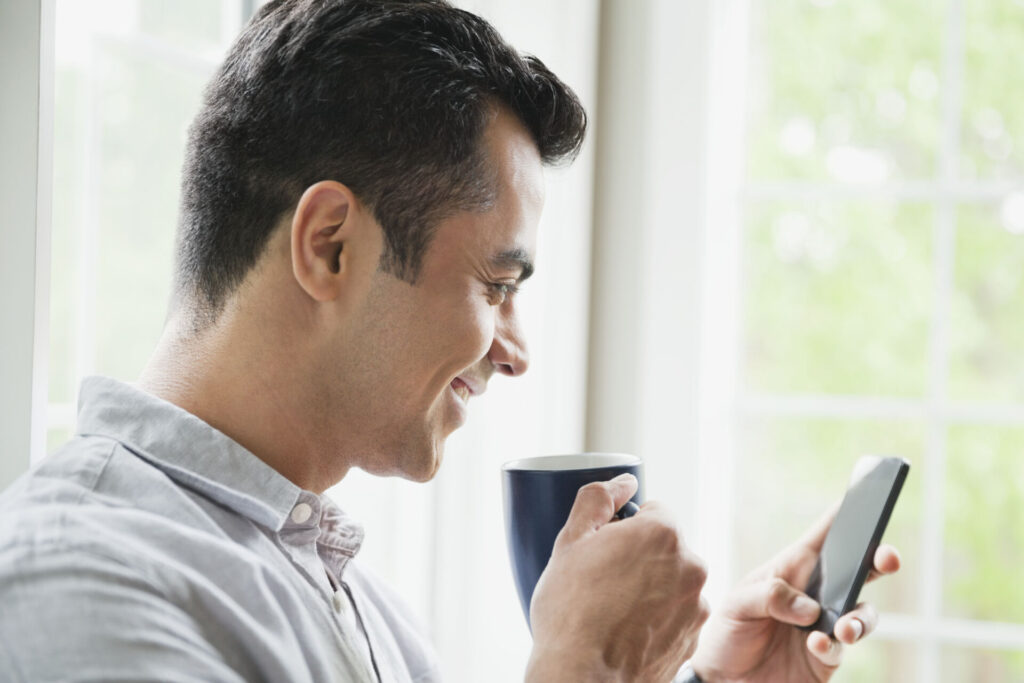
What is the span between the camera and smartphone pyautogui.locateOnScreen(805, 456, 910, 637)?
3.62 feet

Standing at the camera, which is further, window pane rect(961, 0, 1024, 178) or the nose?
window pane rect(961, 0, 1024, 178)

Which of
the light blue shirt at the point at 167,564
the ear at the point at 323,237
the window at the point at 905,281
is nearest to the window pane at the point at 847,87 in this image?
the window at the point at 905,281

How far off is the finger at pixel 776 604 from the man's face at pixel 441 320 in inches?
17.0

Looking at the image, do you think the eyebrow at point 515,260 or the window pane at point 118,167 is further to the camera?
the window pane at point 118,167

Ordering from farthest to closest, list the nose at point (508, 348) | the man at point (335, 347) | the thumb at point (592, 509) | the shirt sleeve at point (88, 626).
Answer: the nose at point (508, 348) < the thumb at point (592, 509) < the man at point (335, 347) < the shirt sleeve at point (88, 626)

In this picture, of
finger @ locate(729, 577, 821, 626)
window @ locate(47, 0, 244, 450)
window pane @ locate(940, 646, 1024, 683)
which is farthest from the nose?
window pane @ locate(940, 646, 1024, 683)

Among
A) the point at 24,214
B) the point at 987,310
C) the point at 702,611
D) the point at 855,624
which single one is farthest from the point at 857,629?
the point at 987,310

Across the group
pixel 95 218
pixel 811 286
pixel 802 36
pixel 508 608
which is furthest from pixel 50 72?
pixel 811 286

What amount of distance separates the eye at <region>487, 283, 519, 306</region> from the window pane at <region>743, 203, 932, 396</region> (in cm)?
111

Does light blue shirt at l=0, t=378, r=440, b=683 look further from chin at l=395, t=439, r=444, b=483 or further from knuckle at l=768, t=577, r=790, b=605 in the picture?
knuckle at l=768, t=577, r=790, b=605

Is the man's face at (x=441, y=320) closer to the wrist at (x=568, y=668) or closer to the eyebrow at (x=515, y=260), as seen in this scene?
the eyebrow at (x=515, y=260)

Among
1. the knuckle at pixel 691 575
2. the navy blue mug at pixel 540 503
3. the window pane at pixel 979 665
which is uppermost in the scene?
the navy blue mug at pixel 540 503

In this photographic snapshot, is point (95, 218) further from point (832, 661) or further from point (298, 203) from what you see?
point (832, 661)

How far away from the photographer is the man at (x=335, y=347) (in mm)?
777
